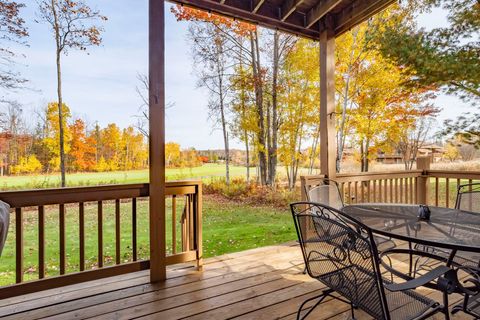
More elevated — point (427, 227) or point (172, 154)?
point (172, 154)

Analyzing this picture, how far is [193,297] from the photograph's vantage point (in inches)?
89.9

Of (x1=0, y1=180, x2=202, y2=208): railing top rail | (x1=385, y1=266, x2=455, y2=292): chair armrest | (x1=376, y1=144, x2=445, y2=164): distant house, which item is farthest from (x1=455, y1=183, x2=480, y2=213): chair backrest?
(x1=376, y1=144, x2=445, y2=164): distant house

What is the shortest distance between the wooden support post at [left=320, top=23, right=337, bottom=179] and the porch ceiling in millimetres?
157

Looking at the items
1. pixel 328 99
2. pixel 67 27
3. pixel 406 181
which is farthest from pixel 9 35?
pixel 406 181

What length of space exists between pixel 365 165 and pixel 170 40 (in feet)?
22.2

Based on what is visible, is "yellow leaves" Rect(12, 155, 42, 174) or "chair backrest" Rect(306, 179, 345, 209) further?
"yellow leaves" Rect(12, 155, 42, 174)

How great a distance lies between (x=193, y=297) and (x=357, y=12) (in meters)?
A: 3.50

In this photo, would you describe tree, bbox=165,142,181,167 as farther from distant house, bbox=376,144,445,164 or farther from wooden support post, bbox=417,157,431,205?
wooden support post, bbox=417,157,431,205

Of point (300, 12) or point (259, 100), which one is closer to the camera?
point (300, 12)

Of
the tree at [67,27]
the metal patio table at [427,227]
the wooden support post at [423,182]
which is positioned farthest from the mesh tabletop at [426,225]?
the tree at [67,27]

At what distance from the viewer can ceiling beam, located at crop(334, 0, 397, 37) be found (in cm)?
303

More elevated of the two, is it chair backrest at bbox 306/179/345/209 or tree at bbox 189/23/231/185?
tree at bbox 189/23/231/185

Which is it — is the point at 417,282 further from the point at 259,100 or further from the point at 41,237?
the point at 259,100

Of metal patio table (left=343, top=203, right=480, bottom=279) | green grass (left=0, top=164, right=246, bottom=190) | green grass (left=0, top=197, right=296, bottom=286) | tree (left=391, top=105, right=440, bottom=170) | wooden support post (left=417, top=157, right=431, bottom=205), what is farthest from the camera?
tree (left=391, top=105, right=440, bottom=170)
